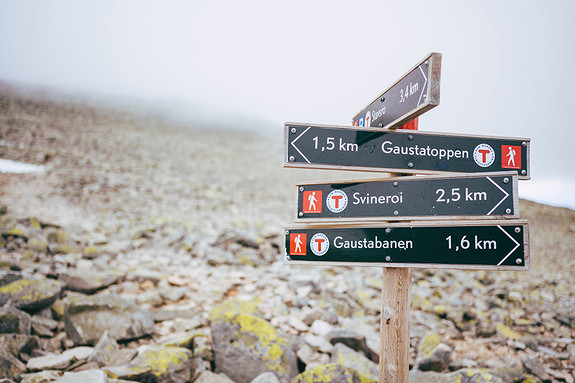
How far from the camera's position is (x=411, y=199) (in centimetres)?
242

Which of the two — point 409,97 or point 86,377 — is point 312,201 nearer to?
point 409,97

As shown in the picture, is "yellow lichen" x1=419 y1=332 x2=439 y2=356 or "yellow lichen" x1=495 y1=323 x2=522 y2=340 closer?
"yellow lichen" x1=419 y1=332 x2=439 y2=356

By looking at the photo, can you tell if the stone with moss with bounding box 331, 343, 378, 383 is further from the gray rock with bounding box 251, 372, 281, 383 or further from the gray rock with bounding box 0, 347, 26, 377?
the gray rock with bounding box 0, 347, 26, 377

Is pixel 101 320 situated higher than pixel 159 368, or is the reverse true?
pixel 101 320

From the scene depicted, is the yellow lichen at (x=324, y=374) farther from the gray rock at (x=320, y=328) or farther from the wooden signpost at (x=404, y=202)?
the gray rock at (x=320, y=328)

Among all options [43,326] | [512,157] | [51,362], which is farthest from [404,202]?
[43,326]

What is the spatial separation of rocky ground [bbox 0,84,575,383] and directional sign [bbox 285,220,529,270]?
1375mm

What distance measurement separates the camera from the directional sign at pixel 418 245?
6.95 feet

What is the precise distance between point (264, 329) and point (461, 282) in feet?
21.0

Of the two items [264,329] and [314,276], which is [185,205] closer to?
[314,276]

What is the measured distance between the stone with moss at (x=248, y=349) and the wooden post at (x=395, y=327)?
1.36 m

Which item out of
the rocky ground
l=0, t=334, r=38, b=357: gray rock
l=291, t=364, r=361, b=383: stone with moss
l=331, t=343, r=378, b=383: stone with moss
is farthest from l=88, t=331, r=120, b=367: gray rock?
l=331, t=343, r=378, b=383: stone with moss

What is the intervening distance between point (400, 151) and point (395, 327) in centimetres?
135

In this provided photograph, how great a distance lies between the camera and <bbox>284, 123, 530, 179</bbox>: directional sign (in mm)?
2492
